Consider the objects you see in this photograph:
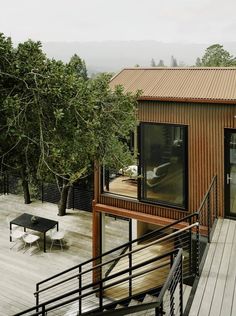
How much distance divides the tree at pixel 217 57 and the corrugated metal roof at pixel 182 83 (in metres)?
16.7

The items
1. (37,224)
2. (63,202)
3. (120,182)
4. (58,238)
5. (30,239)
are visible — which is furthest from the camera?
(63,202)

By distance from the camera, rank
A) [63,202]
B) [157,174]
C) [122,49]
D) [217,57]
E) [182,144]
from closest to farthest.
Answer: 1. [182,144]
2. [157,174]
3. [63,202]
4. [217,57]
5. [122,49]

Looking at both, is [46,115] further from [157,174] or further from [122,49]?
[122,49]

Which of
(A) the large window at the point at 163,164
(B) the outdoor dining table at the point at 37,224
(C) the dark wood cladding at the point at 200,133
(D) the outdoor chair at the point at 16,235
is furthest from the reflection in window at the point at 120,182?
(D) the outdoor chair at the point at 16,235

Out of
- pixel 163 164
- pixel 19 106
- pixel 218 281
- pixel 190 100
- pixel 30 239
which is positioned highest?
pixel 190 100

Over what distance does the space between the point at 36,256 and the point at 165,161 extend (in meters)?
6.74

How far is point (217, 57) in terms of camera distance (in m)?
26.8

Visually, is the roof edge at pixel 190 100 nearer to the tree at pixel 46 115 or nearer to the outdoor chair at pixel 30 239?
the tree at pixel 46 115

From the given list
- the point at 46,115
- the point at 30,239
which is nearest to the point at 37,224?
the point at 30,239

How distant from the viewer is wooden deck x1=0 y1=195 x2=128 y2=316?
10.9 m

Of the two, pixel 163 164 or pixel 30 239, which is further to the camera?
pixel 30 239

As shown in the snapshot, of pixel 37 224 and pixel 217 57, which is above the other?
pixel 217 57

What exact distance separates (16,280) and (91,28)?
4944 inches

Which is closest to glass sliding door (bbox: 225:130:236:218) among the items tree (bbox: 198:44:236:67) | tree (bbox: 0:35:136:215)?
tree (bbox: 0:35:136:215)
